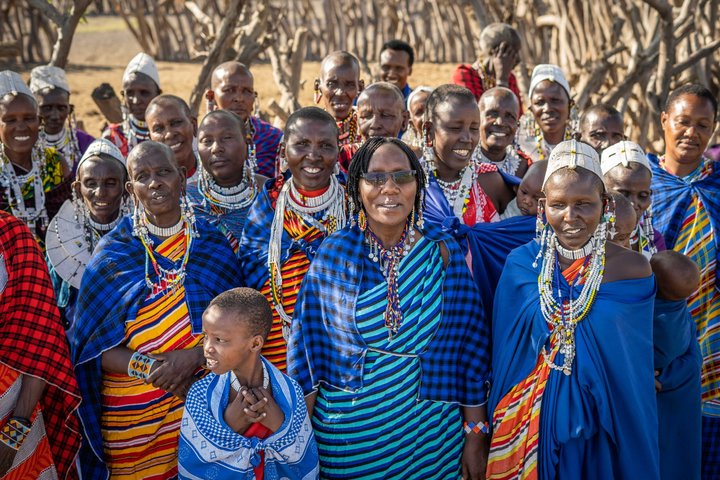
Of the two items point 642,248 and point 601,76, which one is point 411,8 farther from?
point 642,248

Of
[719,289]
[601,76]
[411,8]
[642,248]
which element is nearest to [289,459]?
[642,248]

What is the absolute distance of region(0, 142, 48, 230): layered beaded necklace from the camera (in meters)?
4.43

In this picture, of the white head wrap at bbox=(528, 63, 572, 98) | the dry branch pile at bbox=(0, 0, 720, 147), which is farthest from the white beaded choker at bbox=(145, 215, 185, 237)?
the dry branch pile at bbox=(0, 0, 720, 147)

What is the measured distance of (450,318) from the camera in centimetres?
313

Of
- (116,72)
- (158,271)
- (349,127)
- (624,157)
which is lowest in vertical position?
(158,271)

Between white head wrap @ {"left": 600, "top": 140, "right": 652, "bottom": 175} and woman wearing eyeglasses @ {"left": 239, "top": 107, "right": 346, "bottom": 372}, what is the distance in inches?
49.8

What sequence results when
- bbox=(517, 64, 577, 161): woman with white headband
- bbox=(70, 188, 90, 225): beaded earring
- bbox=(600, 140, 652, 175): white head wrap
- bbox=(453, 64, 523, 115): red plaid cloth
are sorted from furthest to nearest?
1. bbox=(453, 64, 523, 115): red plaid cloth
2. bbox=(517, 64, 577, 161): woman with white headband
3. bbox=(70, 188, 90, 225): beaded earring
4. bbox=(600, 140, 652, 175): white head wrap

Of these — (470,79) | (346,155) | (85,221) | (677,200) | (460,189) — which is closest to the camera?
(460,189)

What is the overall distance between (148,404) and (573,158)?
6.68ft

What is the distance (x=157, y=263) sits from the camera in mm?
3400

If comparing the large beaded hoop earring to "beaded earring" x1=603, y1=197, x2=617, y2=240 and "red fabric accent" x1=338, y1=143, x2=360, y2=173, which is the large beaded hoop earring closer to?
"beaded earring" x1=603, y1=197, x2=617, y2=240

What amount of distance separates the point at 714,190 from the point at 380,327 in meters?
2.19

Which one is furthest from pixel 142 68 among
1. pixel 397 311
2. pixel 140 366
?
pixel 397 311

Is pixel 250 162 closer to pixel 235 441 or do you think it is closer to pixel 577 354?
pixel 235 441
